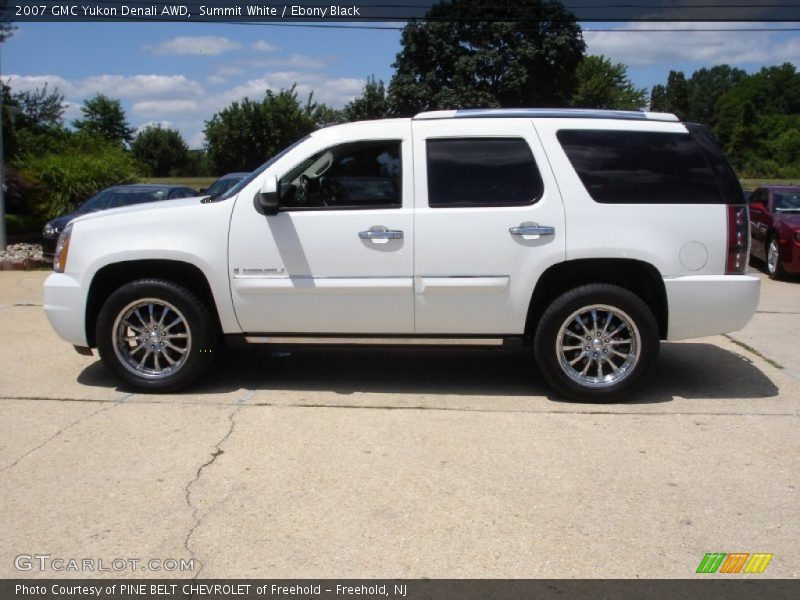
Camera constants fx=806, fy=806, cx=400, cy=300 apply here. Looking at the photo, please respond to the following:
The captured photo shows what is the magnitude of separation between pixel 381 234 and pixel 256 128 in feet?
166

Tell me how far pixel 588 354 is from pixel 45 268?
11.5 meters

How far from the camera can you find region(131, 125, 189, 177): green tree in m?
82.6

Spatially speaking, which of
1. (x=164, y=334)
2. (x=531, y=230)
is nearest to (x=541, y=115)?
(x=531, y=230)

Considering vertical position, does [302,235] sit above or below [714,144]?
→ below

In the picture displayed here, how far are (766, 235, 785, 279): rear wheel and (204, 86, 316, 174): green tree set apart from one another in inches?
1669

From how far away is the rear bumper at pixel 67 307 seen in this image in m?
5.98

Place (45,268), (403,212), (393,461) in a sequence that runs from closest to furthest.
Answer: (393,461), (403,212), (45,268)

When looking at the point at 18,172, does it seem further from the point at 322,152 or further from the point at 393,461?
the point at 393,461

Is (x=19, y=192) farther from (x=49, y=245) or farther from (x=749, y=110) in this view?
(x=749, y=110)

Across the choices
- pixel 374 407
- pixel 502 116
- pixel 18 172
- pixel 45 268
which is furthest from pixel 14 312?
pixel 18 172

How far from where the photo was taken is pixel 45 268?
568 inches

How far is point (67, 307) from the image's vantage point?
236 inches

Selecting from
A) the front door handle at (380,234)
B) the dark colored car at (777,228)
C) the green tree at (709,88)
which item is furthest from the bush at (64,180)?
the green tree at (709,88)

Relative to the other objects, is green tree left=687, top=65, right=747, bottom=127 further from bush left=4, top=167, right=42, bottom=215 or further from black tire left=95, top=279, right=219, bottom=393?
black tire left=95, top=279, right=219, bottom=393
